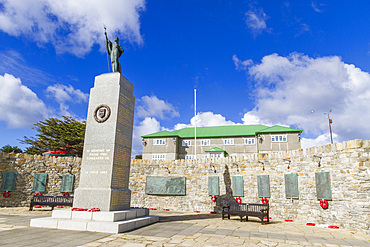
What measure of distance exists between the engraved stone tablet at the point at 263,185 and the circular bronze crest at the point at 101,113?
339 inches

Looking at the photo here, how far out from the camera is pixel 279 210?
11.2 metres

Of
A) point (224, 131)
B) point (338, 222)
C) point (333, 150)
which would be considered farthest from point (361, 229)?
point (224, 131)

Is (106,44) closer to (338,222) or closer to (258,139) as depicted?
(338,222)

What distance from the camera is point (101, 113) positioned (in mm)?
8914

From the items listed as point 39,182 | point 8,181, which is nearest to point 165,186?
point 39,182

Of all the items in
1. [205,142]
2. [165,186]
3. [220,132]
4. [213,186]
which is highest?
[220,132]

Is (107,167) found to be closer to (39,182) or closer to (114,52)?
(114,52)

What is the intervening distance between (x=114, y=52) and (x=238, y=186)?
9.83m

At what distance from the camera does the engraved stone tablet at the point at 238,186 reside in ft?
42.0

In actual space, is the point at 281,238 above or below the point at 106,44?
below

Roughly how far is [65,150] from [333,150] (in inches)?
1168

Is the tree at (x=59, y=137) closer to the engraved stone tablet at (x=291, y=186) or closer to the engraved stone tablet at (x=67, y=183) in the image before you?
the engraved stone tablet at (x=67, y=183)

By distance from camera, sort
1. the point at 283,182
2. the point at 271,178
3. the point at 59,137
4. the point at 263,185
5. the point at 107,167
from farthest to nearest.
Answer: the point at 59,137, the point at 263,185, the point at 271,178, the point at 283,182, the point at 107,167

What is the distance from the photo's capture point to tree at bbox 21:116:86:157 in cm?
2892
